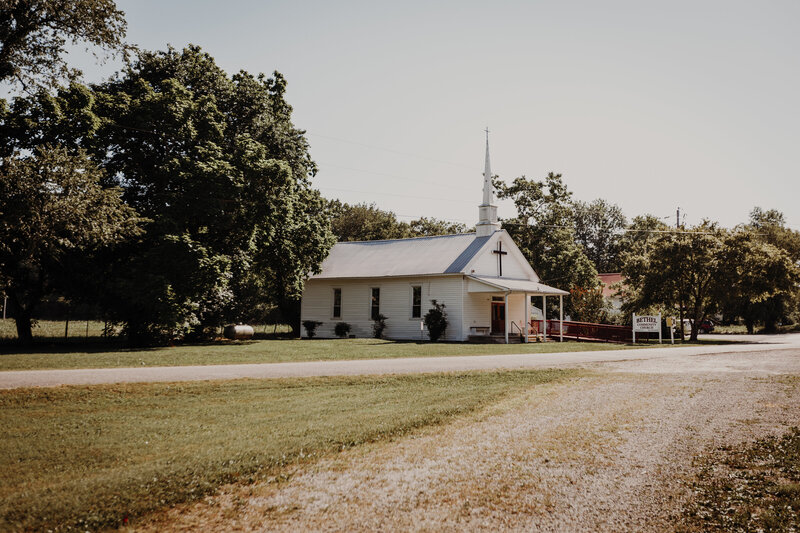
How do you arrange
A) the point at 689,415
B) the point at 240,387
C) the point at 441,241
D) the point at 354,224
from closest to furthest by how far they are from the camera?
the point at 689,415, the point at 240,387, the point at 441,241, the point at 354,224

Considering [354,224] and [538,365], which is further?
[354,224]

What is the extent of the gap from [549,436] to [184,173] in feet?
65.6

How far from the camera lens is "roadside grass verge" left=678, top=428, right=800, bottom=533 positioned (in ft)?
Result: 15.7

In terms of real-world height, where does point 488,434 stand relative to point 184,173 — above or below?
below

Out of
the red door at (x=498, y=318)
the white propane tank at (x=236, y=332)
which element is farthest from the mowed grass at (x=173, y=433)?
the red door at (x=498, y=318)

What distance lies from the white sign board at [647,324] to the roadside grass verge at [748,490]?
2462cm

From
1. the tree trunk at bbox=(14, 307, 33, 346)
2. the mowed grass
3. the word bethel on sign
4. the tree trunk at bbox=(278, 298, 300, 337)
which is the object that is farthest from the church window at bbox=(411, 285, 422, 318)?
the mowed grass

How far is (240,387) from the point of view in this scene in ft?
38.4

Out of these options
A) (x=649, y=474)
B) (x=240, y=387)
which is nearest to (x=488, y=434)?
(x=649, y=474)

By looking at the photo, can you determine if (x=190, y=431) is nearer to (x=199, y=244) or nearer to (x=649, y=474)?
(x=649, y=474)

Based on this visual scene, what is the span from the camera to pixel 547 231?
45.9 meters

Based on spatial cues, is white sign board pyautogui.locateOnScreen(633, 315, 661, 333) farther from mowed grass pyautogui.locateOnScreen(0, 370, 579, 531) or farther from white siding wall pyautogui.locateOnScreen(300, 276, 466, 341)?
mowed grass pyautogui.locateOnScreen(0, 370, 579, 531)

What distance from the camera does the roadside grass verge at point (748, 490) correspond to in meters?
4.78

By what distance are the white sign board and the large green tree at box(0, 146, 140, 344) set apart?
995 inches
